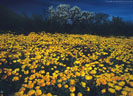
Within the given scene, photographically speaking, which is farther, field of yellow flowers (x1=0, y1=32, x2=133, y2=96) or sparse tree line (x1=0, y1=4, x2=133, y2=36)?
sparse tree line (x1=0, y1=4, x2=133, y2=36)

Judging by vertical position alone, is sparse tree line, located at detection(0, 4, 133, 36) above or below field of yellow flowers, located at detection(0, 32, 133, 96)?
above

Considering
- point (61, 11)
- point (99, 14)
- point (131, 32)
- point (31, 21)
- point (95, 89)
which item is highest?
point (61, 11)

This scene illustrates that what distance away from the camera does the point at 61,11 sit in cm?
2100

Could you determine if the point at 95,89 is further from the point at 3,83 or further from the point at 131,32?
the point at 131,32

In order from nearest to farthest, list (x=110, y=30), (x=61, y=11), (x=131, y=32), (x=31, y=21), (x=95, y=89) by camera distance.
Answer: (x=95, y=89), (x=31, y=21), (x=110, y=30), (x=131, y=32), (x=61, y=11)

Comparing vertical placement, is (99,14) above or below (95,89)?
above

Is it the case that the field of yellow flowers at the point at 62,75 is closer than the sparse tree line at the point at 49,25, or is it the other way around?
the field of yellow flowers at the point at 62,75

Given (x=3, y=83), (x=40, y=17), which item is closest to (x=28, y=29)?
(x=40, y=17)

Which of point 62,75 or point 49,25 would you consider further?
point 49,25

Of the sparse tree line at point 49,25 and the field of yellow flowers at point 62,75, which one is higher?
the sparse tree line at point 49,25

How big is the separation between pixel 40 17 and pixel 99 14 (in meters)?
11.8

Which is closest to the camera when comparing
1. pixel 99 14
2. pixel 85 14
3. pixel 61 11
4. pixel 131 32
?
pixel 131 32

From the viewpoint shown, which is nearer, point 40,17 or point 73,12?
point 40,17

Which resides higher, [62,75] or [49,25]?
[49,25]
